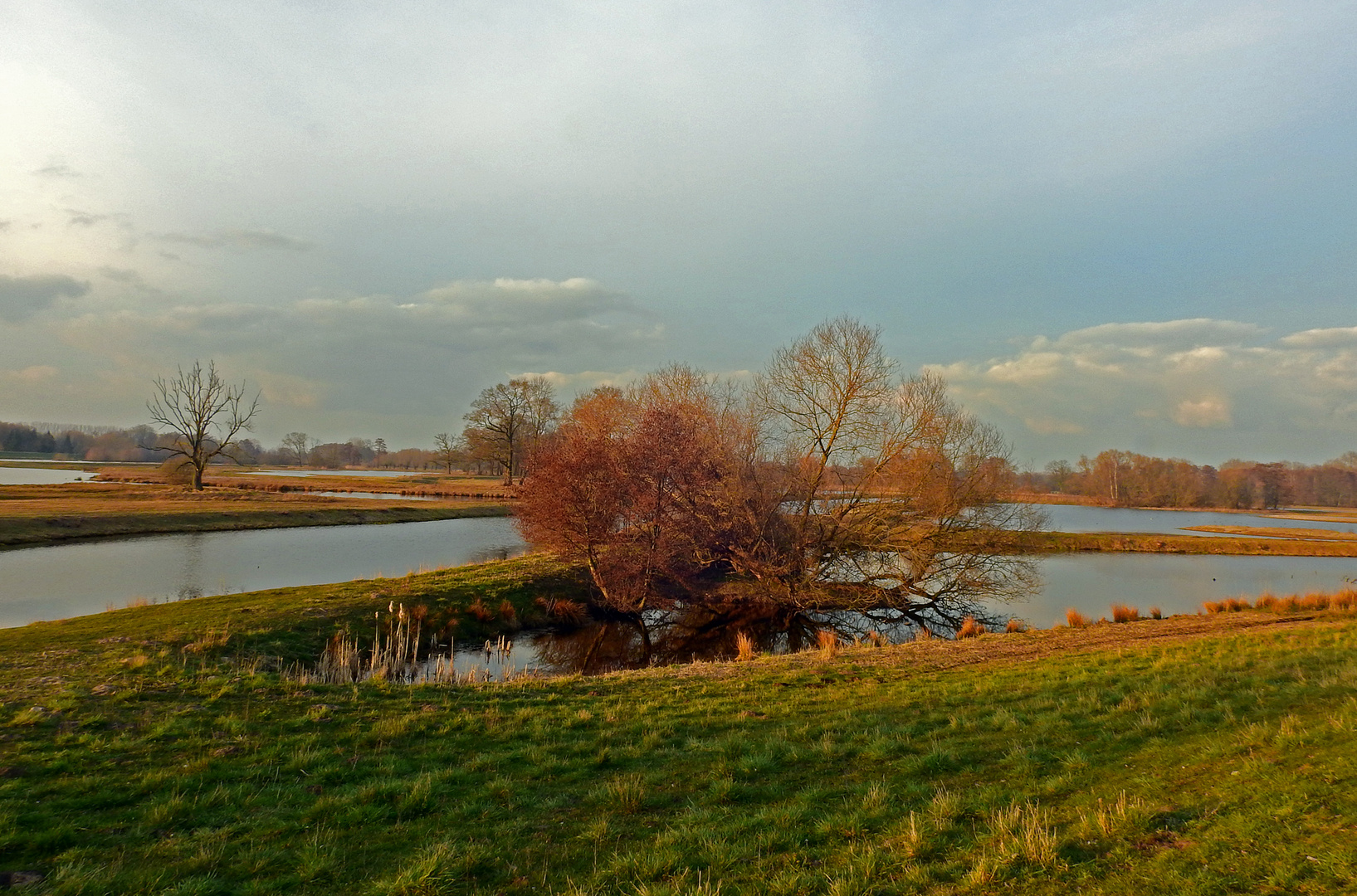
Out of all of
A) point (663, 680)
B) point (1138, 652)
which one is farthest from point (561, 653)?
point (1138, 652)

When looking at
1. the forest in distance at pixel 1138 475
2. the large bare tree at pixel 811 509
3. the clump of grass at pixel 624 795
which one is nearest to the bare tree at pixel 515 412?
the forest in distance at pixel 1138 475

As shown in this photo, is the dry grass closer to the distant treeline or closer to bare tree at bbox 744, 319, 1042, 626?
bare tree at bbox 744, 319, 1042, 626

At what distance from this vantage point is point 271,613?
16469 millimetres

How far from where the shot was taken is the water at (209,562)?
20.4 metres

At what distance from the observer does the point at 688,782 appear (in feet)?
21.4

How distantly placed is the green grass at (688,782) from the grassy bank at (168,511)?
96.4ft

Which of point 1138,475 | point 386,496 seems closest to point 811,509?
point 386,496

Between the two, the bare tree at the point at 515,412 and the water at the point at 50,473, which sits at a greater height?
the bare tree at the point at 515,412

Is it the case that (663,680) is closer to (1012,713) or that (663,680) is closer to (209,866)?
(1012,713)

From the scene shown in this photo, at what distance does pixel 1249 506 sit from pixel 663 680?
115153mm

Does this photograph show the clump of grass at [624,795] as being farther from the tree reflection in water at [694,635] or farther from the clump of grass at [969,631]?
the clump of grass at [969,631]

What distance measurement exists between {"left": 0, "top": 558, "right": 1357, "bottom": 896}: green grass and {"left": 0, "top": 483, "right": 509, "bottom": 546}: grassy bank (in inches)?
1157

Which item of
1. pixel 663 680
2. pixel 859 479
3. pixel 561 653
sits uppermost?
pixel 859 479

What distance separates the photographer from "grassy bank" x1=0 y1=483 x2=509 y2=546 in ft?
107
